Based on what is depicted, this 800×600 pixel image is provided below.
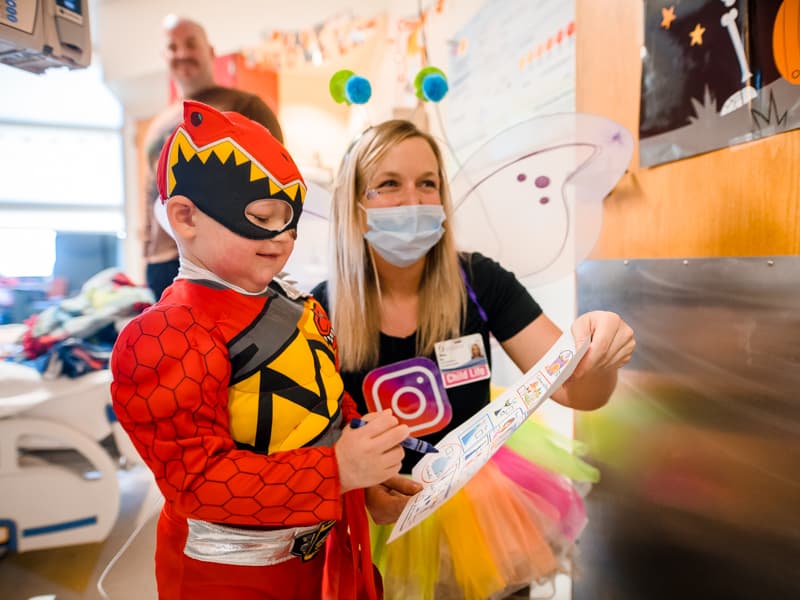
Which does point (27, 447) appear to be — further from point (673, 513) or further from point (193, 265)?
point (673, 513)

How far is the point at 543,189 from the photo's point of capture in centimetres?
93

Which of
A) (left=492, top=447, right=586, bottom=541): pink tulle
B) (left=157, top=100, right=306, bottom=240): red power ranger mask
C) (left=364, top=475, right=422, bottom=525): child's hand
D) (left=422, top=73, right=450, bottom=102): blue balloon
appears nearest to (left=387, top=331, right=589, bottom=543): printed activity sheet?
(left=364, top=475, right=422, bottom=525): child's hand

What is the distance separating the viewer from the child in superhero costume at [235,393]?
0.49 meters

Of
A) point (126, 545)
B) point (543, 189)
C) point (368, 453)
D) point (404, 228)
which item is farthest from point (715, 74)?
point (126, 545)

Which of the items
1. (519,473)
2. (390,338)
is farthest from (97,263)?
(519,473)

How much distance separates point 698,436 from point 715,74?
59 centimetres

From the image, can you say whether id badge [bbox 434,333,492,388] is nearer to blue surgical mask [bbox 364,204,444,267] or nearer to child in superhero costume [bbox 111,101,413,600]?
blue surgical mask [bbox 364,204,444,267]

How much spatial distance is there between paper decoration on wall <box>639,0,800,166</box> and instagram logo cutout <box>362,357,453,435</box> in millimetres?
548

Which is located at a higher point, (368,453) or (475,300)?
(475,300)

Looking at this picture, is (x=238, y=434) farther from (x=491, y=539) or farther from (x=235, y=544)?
(x=491, y=539)

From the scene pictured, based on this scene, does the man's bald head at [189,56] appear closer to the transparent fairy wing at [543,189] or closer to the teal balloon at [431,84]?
the teal balloon at [431,84]

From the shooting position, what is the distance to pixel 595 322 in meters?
0.73

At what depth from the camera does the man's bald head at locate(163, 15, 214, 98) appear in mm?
874

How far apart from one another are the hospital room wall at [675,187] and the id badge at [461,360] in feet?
0.99
